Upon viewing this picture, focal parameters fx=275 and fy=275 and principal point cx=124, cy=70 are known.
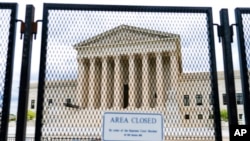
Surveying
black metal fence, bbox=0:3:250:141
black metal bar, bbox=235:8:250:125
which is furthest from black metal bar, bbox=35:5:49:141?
black metal bar, bbox=235:8:250:125

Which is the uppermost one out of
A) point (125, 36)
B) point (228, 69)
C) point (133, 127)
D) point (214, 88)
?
point (125, 36)

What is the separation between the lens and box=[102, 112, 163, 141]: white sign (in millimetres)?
2262

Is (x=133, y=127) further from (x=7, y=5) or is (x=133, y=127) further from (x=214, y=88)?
(x=7, y=5)

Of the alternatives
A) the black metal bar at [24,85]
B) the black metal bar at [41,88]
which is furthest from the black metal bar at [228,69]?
the black metal bar at [24,85]

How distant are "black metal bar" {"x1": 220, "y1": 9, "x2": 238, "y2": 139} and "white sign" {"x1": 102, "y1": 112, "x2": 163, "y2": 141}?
2.04 feet

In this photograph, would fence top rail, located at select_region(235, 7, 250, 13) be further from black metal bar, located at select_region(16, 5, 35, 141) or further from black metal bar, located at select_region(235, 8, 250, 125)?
black metal bar, located at select_region(16, 5, 35, 141)

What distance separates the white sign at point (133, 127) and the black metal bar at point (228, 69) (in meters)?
0.62

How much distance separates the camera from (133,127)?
2285 mm

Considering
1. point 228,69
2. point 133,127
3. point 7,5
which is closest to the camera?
point 133,127

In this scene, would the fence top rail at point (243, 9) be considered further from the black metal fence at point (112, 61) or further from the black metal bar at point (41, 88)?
the black metal bar at point (41, 88)

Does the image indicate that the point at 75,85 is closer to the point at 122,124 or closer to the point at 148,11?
the point at 122,124

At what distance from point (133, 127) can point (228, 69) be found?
977mm

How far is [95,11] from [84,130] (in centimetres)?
117

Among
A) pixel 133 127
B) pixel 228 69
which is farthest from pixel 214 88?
pixel 133 127
